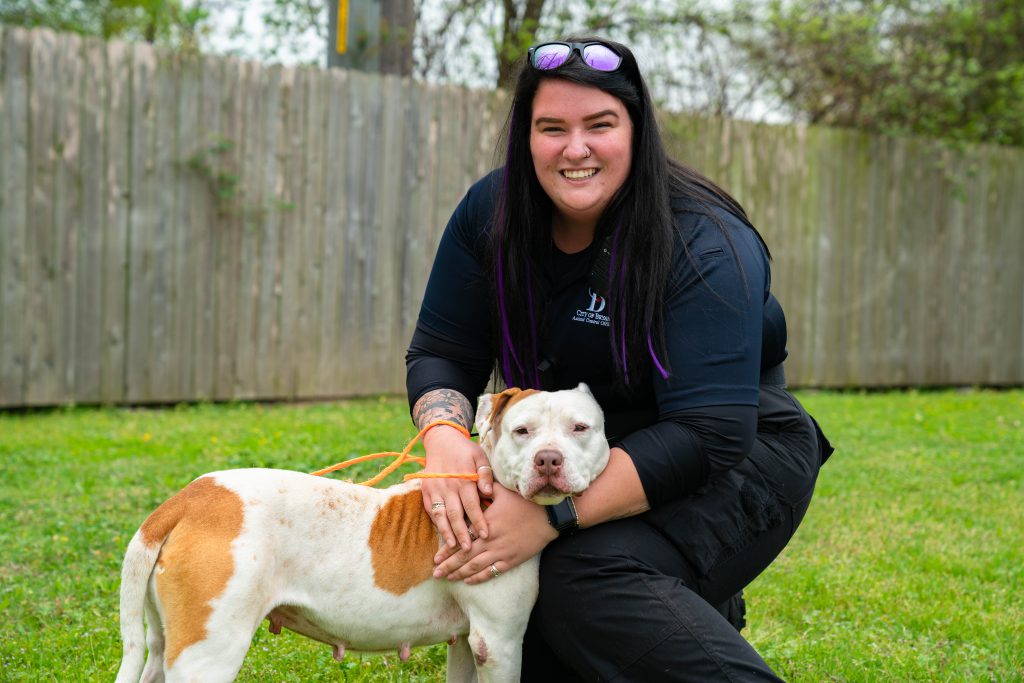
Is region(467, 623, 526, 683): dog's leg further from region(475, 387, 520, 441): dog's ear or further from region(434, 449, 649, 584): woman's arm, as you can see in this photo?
region(475, 387, 520, 441): dog's ear

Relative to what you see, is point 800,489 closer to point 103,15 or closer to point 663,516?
point 663,516

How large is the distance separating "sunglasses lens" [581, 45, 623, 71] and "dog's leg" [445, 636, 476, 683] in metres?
1.61

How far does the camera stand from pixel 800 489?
2848 mm

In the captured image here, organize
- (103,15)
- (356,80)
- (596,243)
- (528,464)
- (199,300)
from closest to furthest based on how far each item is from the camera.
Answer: (528,464) → (596,243) → (199,300) → (356,80) → (103,15)

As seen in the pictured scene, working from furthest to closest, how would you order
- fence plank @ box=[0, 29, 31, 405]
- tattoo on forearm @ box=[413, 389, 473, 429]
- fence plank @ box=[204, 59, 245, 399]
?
1. fence plank @ box=[204, 59, 245, 399]
2. fence plank @ box=[0, 29, 31, 405]
3. tattoo on forearm @ box=[413, 389, 473, 429]

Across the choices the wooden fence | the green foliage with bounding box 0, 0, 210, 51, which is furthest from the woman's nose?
the green foliage with bounding box 0, 0, 210, 51

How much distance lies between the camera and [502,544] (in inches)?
101

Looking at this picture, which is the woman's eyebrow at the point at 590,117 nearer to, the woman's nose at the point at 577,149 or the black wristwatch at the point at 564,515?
the woman's nose at the point at 577,149

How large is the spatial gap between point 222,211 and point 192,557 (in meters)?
5.04

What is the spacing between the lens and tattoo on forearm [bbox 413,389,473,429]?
2893 millimetres

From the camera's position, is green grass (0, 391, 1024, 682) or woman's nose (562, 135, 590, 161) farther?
green grass (0, 391, 1024, 682)

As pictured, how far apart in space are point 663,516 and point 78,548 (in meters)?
2.57

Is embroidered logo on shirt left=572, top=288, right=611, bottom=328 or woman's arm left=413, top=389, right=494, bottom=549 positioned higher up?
embroidered logo on shirt left=572, top=288, right=611, bottom=328

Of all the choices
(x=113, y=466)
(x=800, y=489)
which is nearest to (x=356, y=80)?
(x=113, y=466)
